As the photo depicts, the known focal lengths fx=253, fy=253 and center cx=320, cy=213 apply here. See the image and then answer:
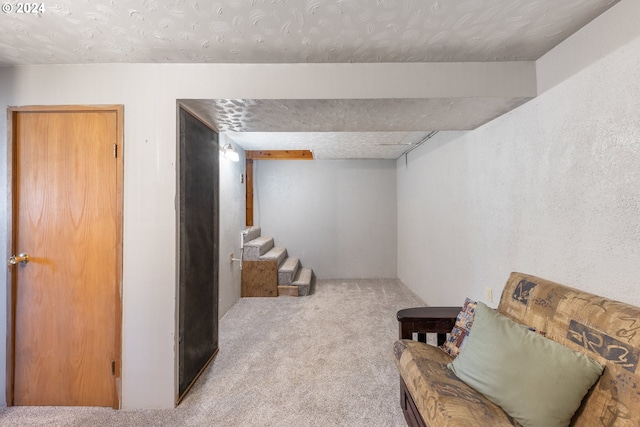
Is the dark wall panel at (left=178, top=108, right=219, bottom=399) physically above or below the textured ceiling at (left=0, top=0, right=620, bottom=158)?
below

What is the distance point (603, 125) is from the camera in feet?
3.96

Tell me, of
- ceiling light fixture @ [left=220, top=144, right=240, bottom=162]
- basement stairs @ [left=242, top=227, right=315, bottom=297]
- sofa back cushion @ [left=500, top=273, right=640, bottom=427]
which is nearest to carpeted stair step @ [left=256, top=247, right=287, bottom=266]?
basement stairs @ [left=242, top=227, right=315, bottom=297]

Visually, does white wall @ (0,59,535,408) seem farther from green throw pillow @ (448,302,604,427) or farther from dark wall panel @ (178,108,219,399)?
green throw pillow @ (448,302,604,427)

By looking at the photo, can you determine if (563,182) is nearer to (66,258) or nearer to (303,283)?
(66,258)

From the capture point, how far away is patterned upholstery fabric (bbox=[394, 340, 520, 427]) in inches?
39.5

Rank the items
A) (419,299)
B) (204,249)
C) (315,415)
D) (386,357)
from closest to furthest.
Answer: (315,415), (204,249), (386,357), (419,299)

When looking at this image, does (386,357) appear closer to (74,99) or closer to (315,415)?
(315,415)

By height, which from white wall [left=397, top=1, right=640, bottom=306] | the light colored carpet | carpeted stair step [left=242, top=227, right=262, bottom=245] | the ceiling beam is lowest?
the light colored carpet

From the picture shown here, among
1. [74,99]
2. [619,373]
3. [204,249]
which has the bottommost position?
[619,373]

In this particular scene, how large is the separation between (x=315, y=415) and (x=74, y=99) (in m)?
2.53

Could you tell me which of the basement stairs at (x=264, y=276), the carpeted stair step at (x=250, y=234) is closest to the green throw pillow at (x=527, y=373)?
the basement stairs at (x=264, y=276)

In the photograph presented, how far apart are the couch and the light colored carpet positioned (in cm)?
41

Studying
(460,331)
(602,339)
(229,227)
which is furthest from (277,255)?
(602,339)

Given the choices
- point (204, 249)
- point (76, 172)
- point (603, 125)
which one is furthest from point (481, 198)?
point (76, 172)
